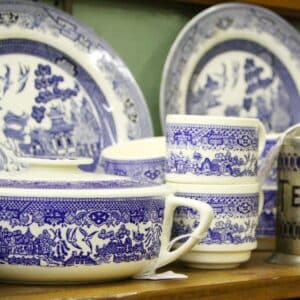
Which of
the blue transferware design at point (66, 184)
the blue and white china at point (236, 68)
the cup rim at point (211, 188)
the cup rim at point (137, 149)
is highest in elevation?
the blue and white china at point (236, 68)

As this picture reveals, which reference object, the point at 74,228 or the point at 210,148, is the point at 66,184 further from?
the point at 210,148

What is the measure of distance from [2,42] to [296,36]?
42 centimetres

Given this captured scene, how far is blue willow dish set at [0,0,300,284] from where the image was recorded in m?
0.64

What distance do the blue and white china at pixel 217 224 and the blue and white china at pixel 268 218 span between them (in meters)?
0.17

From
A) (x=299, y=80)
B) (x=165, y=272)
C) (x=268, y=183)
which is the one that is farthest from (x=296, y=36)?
(x=165, y=272)

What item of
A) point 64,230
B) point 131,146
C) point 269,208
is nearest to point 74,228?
point 64,230

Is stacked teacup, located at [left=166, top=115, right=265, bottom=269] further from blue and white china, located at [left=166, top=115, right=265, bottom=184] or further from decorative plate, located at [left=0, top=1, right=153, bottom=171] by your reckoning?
decorative plate, located at [left=0, top=1, right=153, bottom=171]

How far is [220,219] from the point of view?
766mm

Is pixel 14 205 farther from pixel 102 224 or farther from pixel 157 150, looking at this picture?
pixel 157 150

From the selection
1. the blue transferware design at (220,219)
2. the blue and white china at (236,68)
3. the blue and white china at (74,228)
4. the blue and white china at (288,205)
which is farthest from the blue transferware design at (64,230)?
the blue and white china at (236,68)

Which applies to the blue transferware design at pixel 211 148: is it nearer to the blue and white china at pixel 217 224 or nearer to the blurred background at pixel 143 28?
the blue and white china at pixel 217 224

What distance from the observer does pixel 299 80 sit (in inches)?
43.8

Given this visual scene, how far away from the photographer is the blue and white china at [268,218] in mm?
947

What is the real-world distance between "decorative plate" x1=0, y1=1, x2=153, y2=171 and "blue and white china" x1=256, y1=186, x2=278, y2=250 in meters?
0.15
